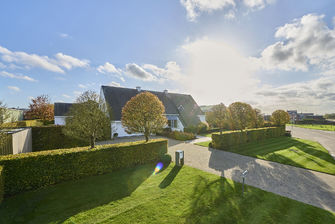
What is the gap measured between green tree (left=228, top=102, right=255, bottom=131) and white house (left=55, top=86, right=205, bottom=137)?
1147 centimetres

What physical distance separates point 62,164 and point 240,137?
1847 centimetres

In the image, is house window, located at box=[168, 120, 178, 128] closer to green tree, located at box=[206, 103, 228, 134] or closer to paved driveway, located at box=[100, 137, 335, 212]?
green tree, located at box=[206, 103, 228, 134]

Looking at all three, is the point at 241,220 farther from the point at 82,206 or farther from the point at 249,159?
the point at 249,159

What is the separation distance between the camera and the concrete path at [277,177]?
6773 millimetres

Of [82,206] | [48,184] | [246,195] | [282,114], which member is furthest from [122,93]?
[282,114]

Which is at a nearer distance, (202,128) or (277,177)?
(277,177)

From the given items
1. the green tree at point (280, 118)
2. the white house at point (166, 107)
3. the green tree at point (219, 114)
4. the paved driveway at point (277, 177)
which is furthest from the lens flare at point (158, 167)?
the green tree at point (280, 118)

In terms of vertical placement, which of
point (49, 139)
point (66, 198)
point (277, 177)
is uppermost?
point (49, 139)

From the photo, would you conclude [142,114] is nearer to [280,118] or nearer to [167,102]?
[167,102]

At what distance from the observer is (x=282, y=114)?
26.7m

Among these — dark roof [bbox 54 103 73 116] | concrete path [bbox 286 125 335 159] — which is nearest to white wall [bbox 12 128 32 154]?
dark roof [bbox 54 103 73 116]

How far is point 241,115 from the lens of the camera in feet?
57.0

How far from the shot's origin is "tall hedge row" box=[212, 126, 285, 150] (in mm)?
15461

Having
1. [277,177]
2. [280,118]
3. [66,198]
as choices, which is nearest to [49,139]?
[66,198]
